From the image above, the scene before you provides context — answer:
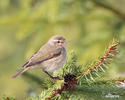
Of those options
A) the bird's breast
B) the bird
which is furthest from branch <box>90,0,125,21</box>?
the bird's breast

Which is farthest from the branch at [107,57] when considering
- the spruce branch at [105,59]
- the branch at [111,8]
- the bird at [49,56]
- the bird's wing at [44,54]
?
the branch at [111,8]

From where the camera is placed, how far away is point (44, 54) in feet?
14.0

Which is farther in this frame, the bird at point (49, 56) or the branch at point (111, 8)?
the branch at point (111, 8)

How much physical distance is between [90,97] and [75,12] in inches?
153

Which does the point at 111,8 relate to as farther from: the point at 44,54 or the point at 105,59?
the point at 105,59

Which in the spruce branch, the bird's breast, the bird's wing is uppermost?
the bird's wing

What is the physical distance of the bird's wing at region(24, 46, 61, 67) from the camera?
163 inches

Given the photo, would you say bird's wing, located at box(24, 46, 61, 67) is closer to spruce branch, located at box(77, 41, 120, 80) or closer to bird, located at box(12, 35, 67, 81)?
bird, located at box(12, 35, 67, 81)

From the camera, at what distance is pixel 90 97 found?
2721 millimetres

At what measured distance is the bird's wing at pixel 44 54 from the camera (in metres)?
4.13

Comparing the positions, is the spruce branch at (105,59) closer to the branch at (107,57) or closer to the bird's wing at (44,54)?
the branch at (107,57)

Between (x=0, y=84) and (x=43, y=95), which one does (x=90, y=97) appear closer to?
(x=43, y=95)


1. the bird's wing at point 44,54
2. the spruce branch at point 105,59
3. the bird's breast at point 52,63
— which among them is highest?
the bird's wing at point 44,54

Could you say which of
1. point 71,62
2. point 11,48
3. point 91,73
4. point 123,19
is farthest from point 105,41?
point 11,48
